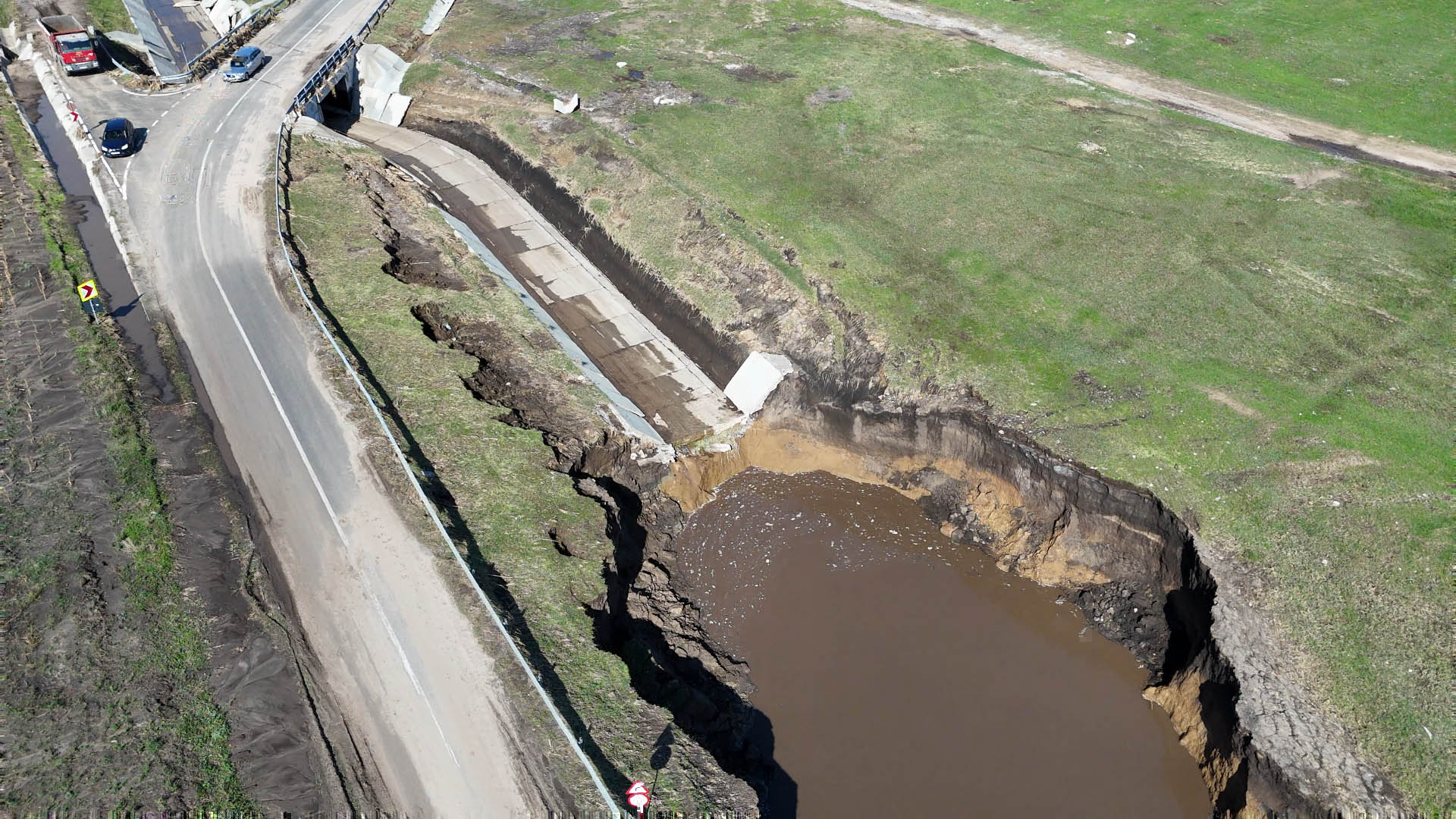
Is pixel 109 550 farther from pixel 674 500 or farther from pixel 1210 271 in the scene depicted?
pixel 1210 271

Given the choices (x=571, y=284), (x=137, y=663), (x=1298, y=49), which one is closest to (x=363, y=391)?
(x=137, y=663)

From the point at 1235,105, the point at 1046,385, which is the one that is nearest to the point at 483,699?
the point at 1046,385

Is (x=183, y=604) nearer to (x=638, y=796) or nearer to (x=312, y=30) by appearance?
(x=638, y=796)

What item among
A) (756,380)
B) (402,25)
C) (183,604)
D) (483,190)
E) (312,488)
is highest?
(402,25)

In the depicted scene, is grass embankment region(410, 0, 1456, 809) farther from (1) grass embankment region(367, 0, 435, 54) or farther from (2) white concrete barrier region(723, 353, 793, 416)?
(1) grass embankment region(367, 0, 435, 54)

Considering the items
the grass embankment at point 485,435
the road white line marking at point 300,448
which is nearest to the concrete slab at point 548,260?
the grass embankment at point 485,435

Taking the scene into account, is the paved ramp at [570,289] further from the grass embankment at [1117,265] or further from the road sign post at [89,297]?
the road sign post at [89,297]
